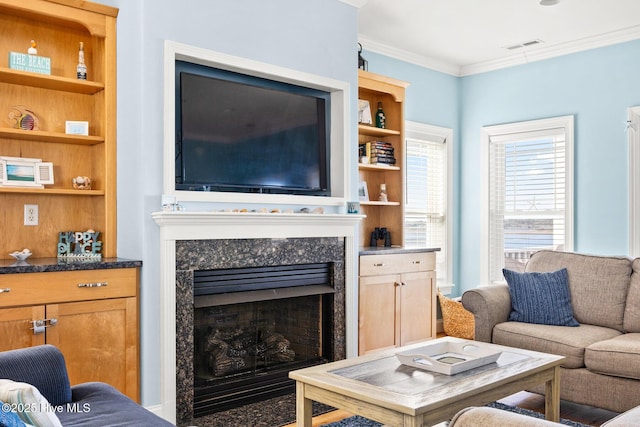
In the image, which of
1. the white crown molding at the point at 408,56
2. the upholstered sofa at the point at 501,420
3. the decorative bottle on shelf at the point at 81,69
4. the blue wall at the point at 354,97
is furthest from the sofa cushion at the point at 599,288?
the decorative bottle on shelf at the point at 81,69

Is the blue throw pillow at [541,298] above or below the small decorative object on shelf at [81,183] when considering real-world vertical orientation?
below

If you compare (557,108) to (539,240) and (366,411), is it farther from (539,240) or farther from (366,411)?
(366,411)

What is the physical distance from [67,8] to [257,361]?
2338 millimetres

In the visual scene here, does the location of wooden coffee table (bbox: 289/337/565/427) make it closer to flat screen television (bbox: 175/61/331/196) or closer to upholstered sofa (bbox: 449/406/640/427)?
upholstered sofa (bbox: 449/406/640/427)

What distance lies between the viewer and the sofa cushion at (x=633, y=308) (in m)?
3.72

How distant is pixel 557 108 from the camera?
18.1 feet

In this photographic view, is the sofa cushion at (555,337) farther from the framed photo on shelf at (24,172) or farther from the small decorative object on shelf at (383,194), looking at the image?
the framed photo on shelf at (24,172)

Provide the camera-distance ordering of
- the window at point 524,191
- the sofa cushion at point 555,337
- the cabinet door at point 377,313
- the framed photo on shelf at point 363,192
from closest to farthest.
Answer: the sofa cushion at point 555,337 < the cabinet door at point 377,313 < the framed photo on shelf at point 363,192 < the window at point 524,191

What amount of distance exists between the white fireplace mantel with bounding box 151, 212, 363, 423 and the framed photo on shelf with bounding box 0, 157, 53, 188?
68cm

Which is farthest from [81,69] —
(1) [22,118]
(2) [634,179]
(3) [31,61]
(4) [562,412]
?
(2) [634,179]

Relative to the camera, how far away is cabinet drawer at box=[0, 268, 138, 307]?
8.88 feet

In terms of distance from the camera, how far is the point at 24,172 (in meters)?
3.19

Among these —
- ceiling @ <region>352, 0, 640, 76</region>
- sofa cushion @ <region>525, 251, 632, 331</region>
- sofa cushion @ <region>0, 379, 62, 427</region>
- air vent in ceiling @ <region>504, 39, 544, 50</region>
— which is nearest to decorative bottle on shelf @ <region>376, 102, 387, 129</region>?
ceiling @ <region>352, 0, 640, 76</region>

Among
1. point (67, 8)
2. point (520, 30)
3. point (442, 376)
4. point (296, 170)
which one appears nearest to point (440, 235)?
point (520, 30)
